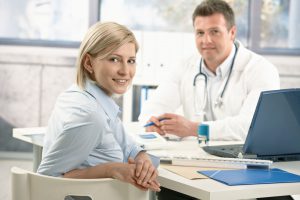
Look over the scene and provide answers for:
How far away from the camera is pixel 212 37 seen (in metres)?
3.04

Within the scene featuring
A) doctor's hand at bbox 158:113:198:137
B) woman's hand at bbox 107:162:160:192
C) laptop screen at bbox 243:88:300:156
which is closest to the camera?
woman's hand at bbox 107:162:160:192

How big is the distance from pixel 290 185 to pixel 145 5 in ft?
12.8

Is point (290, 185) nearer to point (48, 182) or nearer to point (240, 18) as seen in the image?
point (48, 182)

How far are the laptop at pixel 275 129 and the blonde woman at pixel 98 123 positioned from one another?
0.40 meters

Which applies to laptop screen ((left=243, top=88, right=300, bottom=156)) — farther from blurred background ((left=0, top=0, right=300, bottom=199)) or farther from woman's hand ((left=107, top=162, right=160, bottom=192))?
blurred background ((left=0, top=0, right=300, bottom=199))

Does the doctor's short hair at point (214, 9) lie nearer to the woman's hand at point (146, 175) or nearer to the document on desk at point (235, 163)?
the document on desk at point (235, 163)

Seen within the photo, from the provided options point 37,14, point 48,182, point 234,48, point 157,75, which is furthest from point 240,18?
point 48,182

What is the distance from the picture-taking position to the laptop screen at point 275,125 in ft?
6.66

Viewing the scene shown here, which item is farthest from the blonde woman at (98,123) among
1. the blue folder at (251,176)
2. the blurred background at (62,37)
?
the blurred background at (62,37)

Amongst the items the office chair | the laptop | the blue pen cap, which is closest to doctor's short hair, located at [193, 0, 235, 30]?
the blue pen cap

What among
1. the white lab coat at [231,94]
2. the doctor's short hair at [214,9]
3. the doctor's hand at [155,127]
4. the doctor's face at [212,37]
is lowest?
the doctor's hand at [155,127]

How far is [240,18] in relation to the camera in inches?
216

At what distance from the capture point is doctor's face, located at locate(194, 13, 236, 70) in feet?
9.93

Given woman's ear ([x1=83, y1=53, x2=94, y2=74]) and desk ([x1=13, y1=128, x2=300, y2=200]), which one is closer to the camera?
desk ([x1=13, y1=128, x2=300, y2=200])
